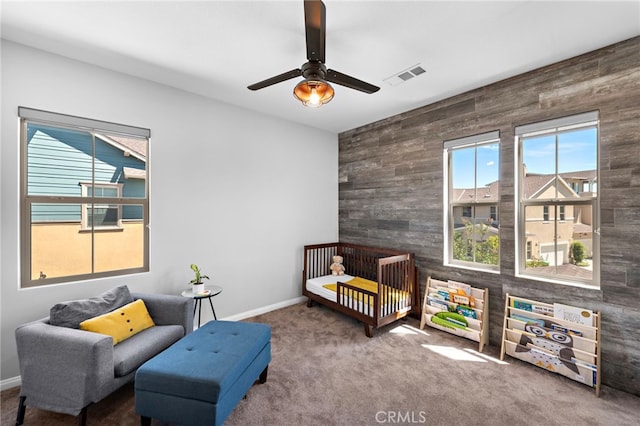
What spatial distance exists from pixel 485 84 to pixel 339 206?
256 centimetres

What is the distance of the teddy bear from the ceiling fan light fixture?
2686 millimetres

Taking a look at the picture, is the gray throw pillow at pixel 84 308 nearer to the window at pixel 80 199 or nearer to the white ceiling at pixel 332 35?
the window at pixel 80 199

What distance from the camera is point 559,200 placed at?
238 centimetres

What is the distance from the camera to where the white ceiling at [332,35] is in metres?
1.71

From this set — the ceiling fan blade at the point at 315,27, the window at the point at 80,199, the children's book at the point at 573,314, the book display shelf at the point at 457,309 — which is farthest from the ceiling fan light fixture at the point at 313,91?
the children's book at the point at 573,314

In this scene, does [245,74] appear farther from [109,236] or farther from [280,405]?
[280,405]

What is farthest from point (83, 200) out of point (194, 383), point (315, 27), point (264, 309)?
point (315, 27)

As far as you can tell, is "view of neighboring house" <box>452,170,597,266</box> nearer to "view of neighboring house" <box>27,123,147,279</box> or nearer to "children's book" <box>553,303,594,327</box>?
"children's book" <box>553,303,594,327</box>

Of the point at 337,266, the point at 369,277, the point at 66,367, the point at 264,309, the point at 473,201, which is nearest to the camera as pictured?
the point at 66,367

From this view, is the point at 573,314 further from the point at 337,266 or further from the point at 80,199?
the point at 80,199

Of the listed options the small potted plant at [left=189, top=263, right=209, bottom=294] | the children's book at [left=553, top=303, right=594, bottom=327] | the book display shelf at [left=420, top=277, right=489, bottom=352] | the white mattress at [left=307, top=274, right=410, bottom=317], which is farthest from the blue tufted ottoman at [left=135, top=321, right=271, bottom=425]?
the children's book at [left=553, top=303, right=594, bottom=327]

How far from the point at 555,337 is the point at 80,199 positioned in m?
4.35

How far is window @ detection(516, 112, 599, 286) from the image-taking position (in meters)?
2.23

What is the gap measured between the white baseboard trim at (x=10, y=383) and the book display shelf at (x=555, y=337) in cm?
411
